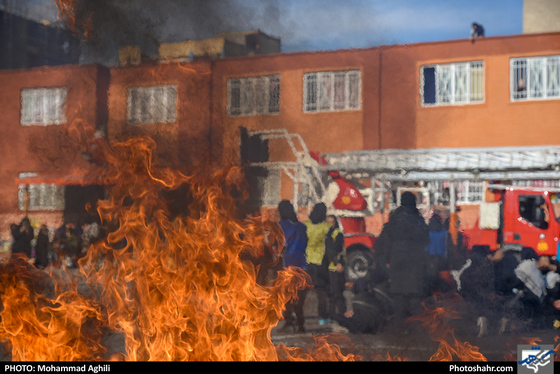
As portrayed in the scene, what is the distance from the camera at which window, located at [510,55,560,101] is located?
1125cm

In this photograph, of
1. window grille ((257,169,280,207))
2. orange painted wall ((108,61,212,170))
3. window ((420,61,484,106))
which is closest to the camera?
orange painted wall ((108,61,212,170))

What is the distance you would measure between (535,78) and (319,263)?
7.24 meters

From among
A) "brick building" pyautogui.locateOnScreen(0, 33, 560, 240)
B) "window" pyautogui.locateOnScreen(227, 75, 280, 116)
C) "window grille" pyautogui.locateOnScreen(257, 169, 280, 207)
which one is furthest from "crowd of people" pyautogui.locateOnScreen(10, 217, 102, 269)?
"window" pyautogui.locateOnScreen(227, 75, 280, 116)

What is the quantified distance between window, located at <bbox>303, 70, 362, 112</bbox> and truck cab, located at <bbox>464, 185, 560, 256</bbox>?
12.0 feet

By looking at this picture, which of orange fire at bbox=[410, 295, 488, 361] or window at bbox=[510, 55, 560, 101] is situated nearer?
orange fire at bbox=[410, 295, 488, 361]

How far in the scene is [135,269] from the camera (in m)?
4.80

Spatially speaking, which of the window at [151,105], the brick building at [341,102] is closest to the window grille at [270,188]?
the brick building at [341,102]

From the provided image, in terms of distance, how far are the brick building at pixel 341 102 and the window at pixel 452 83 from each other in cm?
2

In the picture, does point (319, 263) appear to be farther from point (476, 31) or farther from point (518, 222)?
point (476, 31)

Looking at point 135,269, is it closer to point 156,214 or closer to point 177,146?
point 156,214

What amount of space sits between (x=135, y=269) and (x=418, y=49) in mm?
8791

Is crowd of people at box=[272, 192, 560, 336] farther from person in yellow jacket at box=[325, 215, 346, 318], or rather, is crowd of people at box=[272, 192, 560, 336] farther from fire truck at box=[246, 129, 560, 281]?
fire truck at box=[246, 129, 560, 281]

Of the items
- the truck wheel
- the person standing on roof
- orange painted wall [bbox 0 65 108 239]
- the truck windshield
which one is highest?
the person standing on roof
